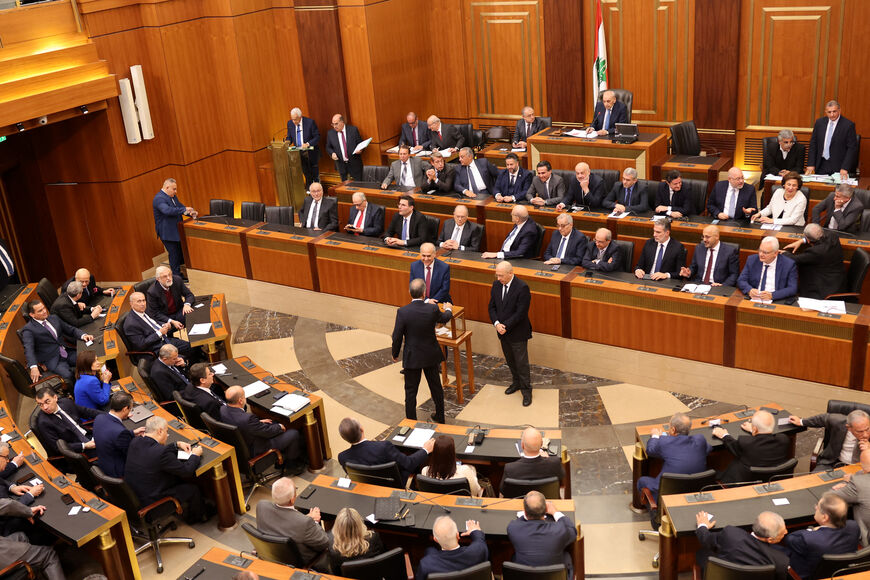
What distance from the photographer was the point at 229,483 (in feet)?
23.2

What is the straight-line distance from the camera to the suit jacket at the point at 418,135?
1350 centimetres

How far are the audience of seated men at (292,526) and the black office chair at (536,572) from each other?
137cm

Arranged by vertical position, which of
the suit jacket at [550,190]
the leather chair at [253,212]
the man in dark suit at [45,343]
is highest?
the suit jacket at [550,190]

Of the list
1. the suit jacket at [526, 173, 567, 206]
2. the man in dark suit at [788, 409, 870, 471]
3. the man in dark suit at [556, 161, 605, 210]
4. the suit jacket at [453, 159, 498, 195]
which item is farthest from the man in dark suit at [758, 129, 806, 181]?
the man in dark suit at [788, 409, 870, 471]

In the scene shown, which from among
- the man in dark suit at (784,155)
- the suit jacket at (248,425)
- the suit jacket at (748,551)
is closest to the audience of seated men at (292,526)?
the suit jacket at (248,425)

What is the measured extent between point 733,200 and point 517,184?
2.71m

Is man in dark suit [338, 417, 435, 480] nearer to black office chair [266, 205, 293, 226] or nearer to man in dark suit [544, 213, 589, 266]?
man in dark suit [544, 213, 589, 266]

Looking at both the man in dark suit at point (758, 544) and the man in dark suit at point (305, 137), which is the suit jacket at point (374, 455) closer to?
the man in dark suit at point (758, 544)

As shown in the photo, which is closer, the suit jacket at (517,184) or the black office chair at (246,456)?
the black office chair at (246,456)

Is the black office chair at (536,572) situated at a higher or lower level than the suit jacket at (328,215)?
lower

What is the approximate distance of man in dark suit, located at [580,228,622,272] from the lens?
885 centimetres

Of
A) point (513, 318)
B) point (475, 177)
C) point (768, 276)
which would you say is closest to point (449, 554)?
point (513, 318)

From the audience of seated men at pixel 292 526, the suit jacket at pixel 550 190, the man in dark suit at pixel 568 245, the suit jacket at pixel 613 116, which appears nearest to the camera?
the audience of seated men at pixel 292 526

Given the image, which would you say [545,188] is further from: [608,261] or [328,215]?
[328,215]
